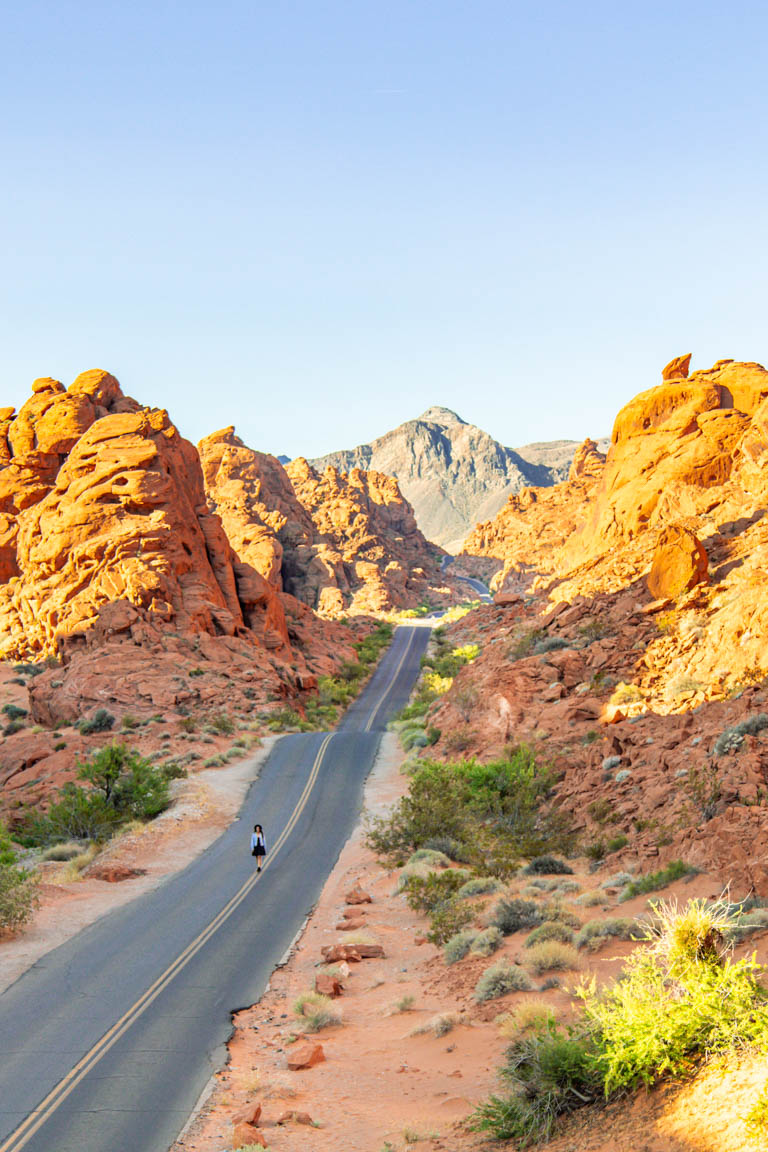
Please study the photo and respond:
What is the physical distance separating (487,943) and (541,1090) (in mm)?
5863

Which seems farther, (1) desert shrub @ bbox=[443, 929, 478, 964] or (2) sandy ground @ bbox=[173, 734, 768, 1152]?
(1) desert shrub @ bbox=[443, 929, 478, 964]

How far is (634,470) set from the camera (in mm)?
43594

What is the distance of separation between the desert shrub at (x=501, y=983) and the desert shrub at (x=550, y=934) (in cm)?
86

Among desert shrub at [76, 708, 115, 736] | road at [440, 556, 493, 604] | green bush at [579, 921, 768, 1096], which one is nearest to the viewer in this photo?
green bush at [579, 921, 768, 1096]

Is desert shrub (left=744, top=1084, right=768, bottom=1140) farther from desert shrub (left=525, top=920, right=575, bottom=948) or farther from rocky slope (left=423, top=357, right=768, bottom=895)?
desert shrub (left=525, top=920, right=575, bottom=948)

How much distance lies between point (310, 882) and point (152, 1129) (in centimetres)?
1235

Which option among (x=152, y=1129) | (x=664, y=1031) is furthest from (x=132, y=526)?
(x=664, y=1031)

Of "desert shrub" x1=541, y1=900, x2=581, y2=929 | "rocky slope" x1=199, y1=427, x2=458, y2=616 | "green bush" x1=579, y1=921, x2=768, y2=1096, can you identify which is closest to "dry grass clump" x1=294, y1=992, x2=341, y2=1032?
"desert shrub" x1=541, y1=900, x2=581, y2=929

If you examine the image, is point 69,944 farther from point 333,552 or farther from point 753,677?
point 333,552

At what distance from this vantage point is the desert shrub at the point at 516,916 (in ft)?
47.1

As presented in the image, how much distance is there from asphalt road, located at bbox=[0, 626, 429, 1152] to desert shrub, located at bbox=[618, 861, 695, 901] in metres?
6.62

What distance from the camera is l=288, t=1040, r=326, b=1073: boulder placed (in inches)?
447

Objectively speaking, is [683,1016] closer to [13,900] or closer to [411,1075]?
[411,1075]

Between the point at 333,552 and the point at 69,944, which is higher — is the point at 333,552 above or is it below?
above
